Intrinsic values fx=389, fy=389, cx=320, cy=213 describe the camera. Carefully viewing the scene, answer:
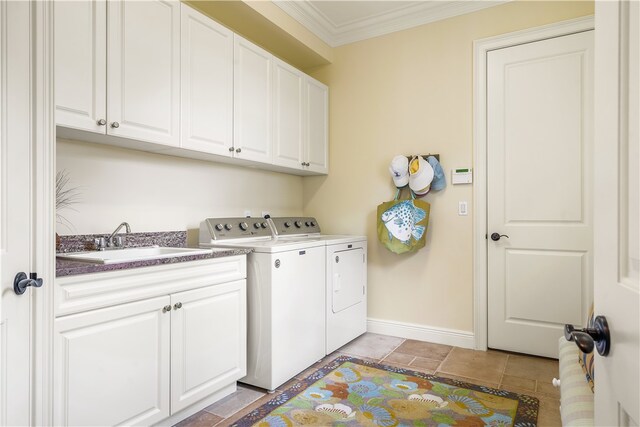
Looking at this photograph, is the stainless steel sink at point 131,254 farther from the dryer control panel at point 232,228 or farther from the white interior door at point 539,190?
the white interior door at point 539,190

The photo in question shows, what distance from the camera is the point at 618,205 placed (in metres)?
0.68

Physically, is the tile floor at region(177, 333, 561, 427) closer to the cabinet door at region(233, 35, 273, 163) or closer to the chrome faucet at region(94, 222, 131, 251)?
the chrome faucet at region(94, 222, 131, 251)

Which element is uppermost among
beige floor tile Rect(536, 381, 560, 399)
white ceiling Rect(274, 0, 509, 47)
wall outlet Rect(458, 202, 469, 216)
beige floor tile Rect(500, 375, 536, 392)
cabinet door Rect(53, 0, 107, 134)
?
white ceiling Rect(274, 0, 509, 47)

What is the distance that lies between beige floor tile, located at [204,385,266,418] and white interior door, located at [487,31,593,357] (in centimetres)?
193

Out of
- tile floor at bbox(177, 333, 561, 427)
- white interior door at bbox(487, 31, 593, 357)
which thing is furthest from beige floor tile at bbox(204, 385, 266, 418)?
white interior door at bbox(487, 31, 593, 357)

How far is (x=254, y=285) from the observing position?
243 cm

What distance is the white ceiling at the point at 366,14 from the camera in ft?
10.3

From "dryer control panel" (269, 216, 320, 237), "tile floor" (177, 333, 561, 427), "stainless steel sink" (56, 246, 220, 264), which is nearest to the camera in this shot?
"stainless steel sink" (56, 246, 220, 264)

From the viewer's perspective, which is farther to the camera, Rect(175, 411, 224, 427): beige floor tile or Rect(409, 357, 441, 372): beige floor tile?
Rect(409, 357, 441, 372): beige floor tile

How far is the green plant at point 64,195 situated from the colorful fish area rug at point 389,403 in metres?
1.42

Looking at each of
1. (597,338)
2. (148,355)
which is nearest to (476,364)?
(148,355)

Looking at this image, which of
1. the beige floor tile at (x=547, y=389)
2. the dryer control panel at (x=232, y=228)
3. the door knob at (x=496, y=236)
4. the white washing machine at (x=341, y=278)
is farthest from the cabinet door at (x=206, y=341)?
the door knob at (x=496, y=236)

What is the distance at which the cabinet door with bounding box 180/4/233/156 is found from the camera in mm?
2309

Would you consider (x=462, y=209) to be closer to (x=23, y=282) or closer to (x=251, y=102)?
(x=251, y=102)
